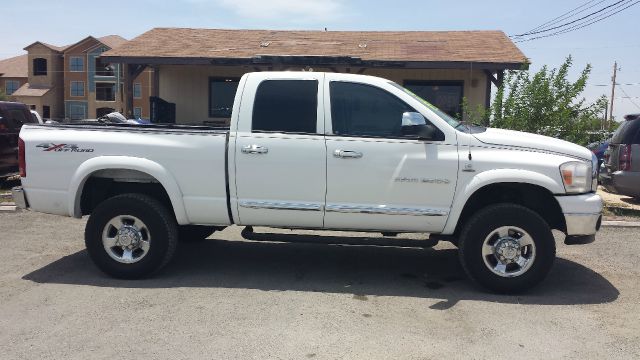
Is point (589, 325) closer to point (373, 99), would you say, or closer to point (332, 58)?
point (373, 99)

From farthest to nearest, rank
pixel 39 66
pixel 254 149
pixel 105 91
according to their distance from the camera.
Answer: pixel 105 91
pixel 39 66
pixel 254 149

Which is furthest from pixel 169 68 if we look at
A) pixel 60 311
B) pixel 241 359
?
pixel 241 359

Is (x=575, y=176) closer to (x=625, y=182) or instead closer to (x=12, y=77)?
(x=625, y=182)

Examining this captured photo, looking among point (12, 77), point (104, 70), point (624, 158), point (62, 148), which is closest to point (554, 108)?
point (624, 158)

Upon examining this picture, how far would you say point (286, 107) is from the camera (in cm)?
533

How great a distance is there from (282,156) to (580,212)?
278cm

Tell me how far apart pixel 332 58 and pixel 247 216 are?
32.3 ft

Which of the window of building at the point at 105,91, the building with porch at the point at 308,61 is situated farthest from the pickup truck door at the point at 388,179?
the window of building at the point at 105,91

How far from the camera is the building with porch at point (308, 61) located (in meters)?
14.6

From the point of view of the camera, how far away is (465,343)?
13.1 ft

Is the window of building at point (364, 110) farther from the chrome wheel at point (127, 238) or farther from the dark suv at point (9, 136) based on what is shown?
the dark suv at point (9, 136)

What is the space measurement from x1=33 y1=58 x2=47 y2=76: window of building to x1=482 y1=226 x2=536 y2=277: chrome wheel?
70.6 m

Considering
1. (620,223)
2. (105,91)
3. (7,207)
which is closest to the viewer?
(620,223)

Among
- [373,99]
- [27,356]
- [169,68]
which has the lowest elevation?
[27,356]
